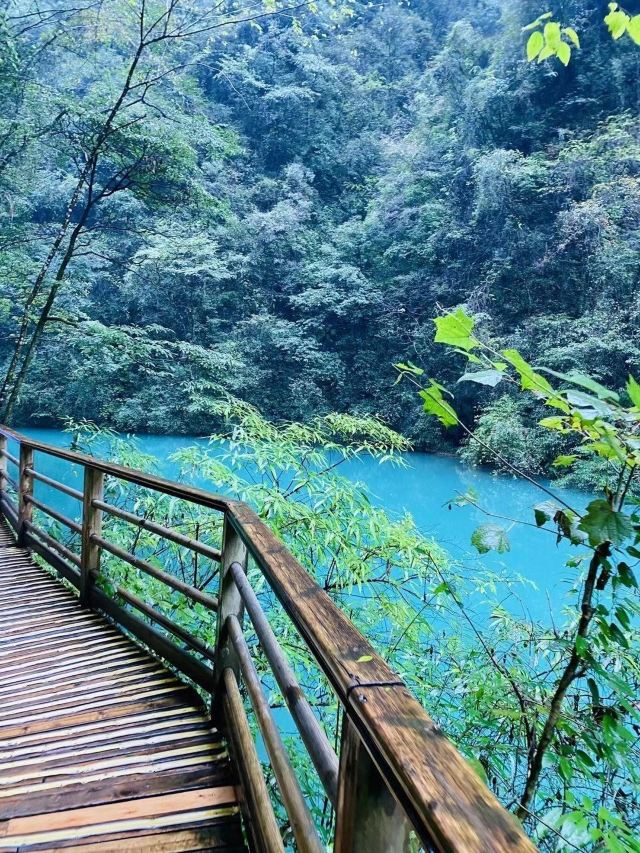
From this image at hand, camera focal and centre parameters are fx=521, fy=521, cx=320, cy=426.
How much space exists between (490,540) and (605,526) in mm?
309

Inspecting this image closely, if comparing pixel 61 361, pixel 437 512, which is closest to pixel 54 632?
pixel 437 512

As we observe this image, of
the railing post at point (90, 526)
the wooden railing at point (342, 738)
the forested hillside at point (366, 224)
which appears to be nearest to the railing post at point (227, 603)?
the wooden railing at point (342, 738)

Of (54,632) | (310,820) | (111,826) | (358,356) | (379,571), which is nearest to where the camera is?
(310,820)

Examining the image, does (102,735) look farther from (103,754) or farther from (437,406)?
(437,406)

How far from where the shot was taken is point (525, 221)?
509 inches

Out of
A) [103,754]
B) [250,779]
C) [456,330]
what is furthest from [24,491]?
[456,330]

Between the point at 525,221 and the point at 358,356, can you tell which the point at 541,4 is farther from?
the point at 358,356

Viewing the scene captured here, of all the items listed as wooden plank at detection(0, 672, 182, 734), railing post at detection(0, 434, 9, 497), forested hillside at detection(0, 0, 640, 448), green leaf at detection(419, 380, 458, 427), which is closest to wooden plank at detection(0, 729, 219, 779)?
wooden plank at detection(0, 672, 182, 734)

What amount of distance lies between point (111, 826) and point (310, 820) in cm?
59

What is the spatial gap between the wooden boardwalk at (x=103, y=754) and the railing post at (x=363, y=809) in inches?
25.7

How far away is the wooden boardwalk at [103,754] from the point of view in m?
1.03

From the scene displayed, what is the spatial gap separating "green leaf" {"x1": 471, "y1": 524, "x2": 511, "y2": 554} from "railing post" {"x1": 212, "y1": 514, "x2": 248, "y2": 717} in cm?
61

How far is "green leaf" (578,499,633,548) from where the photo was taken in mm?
868

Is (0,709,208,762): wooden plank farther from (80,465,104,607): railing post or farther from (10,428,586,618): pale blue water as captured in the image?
(10,428,586,618): pale blue water
